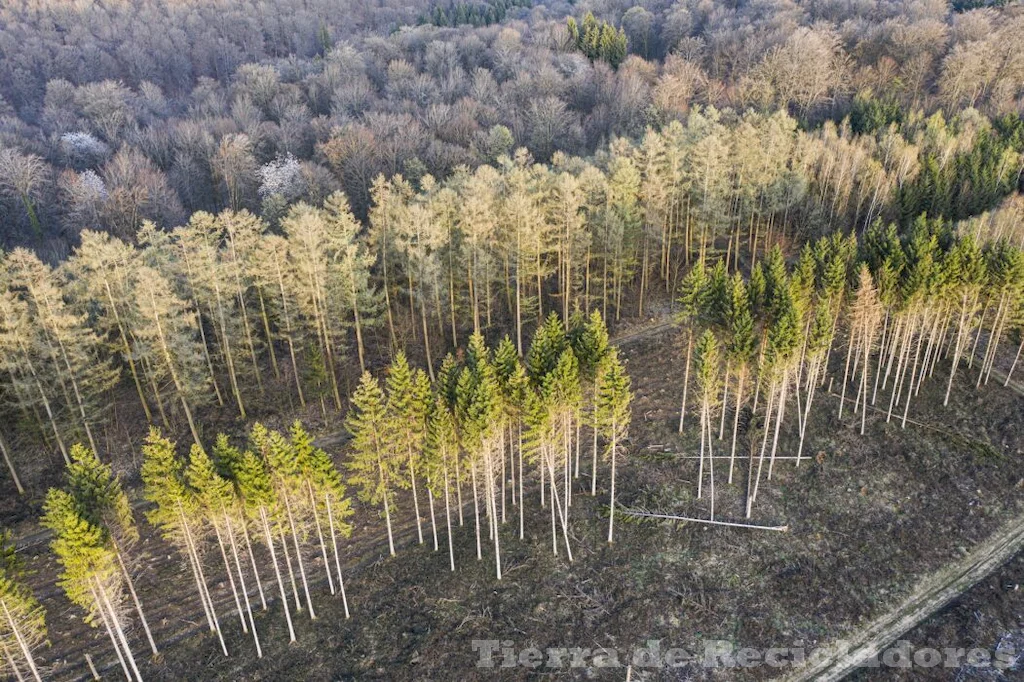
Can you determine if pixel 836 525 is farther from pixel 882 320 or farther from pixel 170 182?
pixel 170 182

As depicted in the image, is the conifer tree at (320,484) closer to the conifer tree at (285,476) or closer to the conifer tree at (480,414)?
the conifer tree at (285,476)

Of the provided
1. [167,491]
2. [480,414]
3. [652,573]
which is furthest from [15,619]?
[652,573]

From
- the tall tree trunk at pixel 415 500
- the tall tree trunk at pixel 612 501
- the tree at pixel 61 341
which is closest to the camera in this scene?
the tall tree trunk at pixel 415 500

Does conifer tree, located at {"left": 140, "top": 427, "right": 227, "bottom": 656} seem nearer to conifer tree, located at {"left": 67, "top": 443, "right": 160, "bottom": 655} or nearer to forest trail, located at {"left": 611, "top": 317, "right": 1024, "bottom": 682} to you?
conifer tree, located at {"left": 67, "top": 443, "right": 160, "bottom": 655}

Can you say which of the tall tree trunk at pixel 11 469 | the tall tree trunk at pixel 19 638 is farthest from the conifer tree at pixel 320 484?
the tall tree trunk at pixel 11 469

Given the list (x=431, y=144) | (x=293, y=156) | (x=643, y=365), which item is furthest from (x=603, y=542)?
(x=293, y=156)

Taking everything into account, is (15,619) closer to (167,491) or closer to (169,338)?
(167,491)
